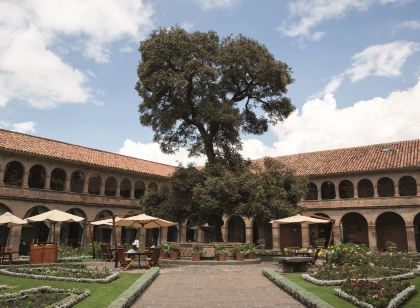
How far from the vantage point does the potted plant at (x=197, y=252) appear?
19141 mm

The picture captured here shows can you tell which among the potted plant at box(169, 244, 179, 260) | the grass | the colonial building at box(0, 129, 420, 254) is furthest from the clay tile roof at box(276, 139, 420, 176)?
the grass

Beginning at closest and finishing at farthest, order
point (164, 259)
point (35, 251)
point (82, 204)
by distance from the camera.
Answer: point (35, 251) → point (164, 259) → point (82, 204)

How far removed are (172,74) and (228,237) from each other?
20.4 meters

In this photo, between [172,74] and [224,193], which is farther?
[172,74]

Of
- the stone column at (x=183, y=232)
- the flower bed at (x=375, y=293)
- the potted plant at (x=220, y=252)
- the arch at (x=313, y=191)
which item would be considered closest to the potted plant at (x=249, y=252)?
the potted plant at (x=220, y=252)

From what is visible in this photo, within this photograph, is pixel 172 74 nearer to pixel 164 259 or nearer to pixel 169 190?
pixel 169 190

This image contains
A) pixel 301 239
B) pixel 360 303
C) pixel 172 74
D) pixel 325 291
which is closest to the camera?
pixel 360 303

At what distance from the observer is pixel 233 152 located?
25.2 m

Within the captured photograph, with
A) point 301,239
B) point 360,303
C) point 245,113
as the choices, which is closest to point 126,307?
point 360,303

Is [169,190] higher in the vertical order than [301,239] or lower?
higher

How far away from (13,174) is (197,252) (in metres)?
A: 15.1

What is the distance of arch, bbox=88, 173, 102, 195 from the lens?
31906mm

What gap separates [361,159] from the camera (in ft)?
109

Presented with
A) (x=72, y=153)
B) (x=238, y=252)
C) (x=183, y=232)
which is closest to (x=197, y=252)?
(x=238, y=252)
